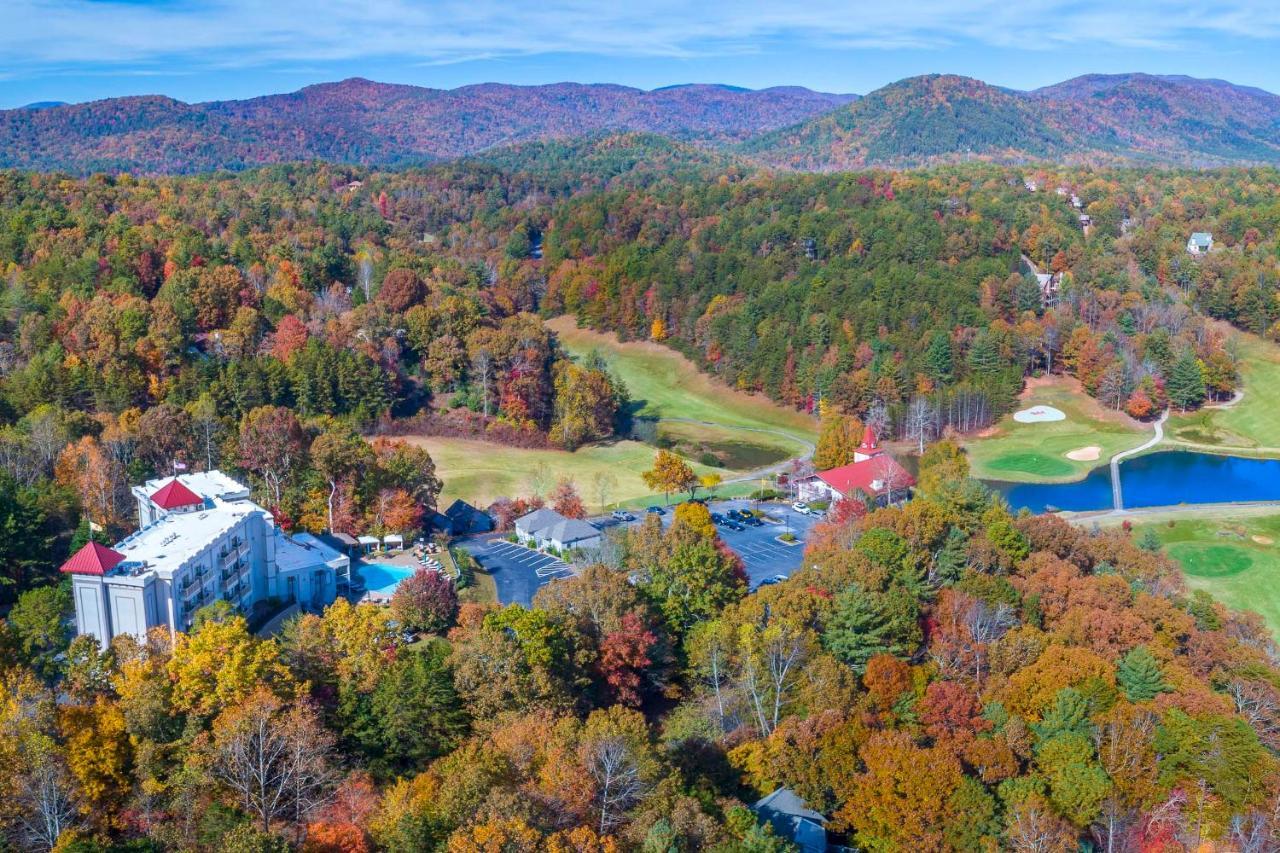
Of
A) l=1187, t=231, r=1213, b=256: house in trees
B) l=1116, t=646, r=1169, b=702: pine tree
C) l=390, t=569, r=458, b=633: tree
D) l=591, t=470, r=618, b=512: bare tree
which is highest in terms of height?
l=1187, t=231, r=1213, b=256: house in trees

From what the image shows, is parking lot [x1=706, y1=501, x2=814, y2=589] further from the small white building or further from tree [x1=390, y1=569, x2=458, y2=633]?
tree [x1=390, y1=569, x2=458, y2=633]

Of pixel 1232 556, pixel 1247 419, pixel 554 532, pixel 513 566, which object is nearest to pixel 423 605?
pixel 513 566

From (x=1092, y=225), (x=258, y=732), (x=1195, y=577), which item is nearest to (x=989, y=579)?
(x=1195, y=577)

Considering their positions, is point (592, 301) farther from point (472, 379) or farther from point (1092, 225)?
point (1092, 225)

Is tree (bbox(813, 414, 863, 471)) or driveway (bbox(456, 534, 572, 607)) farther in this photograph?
tree (bbox(813, 414, 863, 471))

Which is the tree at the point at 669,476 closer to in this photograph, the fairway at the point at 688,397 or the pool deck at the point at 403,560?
the pool deck at the point at 403,560

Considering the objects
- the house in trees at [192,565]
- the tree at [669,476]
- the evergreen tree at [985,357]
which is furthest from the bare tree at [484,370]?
the evergreen tree at [985,357]

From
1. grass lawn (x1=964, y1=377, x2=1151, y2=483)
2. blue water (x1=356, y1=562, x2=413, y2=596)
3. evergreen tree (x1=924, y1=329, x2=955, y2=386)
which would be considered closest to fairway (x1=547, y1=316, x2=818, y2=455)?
Answer: evergreen tree (x1=924, y1=329, x2=955, y2=386)
